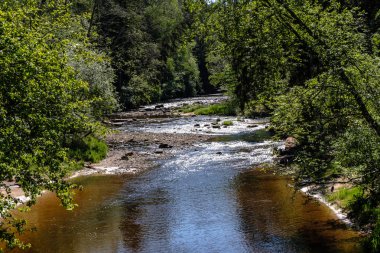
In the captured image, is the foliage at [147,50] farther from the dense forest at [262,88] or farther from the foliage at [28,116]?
the foliage at [28,116]

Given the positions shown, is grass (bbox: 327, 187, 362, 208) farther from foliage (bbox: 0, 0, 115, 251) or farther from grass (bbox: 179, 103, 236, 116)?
grass (bbox: 179, 103, 236, 116)

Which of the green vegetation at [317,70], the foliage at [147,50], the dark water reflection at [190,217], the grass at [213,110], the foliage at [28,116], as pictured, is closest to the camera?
the foliage at [28,116]

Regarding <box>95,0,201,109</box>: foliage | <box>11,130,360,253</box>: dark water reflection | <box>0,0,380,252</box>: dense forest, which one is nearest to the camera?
<box>0,0,380,252</box>: dense forest

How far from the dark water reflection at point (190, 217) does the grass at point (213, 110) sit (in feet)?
116

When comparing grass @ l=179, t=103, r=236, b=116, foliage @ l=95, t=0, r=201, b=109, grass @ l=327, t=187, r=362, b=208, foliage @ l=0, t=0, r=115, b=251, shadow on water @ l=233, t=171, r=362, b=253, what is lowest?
shadow on water @ l=233, t=171, r=362, b=253

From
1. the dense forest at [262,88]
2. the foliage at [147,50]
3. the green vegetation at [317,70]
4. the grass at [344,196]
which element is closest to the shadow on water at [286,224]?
the grass at [344,196]

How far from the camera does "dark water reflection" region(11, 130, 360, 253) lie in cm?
1638

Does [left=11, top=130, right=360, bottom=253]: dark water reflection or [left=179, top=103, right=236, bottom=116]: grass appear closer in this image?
[left=11, top=130, right=360, bottom=253]: dark water reflection

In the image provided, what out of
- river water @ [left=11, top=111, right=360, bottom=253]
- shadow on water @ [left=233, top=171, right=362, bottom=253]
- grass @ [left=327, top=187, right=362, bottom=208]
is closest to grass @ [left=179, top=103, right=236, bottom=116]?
river water @ [left=11, top=111, right=360, bottom=253]

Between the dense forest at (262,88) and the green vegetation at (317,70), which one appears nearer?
the dense forest at (262,88)

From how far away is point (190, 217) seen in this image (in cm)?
1955

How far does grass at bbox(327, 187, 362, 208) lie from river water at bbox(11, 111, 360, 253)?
69cm

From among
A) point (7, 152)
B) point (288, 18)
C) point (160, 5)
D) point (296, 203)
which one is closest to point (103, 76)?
point (296, 203)

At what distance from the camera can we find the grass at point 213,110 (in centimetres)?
6344
